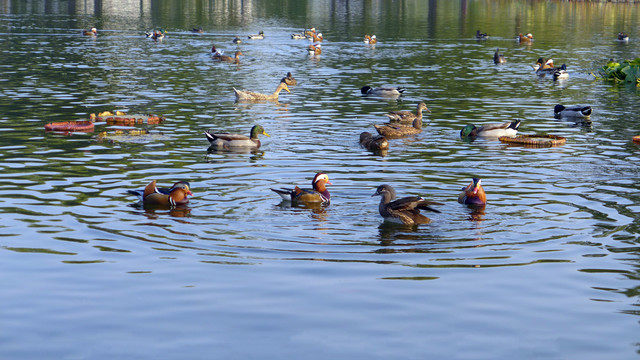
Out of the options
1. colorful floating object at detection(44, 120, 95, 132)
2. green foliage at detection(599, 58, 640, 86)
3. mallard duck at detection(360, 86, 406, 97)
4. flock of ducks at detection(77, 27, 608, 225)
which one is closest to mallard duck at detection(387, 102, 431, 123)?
flock of ducks at detection(77, 27, 608, 225)

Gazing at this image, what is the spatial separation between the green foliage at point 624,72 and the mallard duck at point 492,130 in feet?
63.2

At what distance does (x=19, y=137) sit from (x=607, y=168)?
1691cm

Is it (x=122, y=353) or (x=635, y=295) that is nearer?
(x=122, y=353)

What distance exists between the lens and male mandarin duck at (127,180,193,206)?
17375mm

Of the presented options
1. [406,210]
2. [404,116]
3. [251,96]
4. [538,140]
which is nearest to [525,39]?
[251,96]

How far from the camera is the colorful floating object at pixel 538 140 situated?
2645cm

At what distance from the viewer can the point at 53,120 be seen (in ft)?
99.8

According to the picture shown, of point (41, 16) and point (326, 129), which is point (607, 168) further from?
point (41, 16)

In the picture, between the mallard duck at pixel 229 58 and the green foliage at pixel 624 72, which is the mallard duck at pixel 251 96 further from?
the green foliage at pixel 624 72

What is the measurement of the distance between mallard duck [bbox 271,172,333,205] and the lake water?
456 mm

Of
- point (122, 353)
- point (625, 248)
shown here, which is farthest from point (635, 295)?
point (122, 353)

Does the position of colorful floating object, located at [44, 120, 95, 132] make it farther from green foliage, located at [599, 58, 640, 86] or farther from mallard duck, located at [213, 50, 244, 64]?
green foliage, located at [599, 58, 640, 86]

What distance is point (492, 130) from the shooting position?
27.7 metres

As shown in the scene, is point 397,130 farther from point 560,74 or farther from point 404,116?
point 560,74
